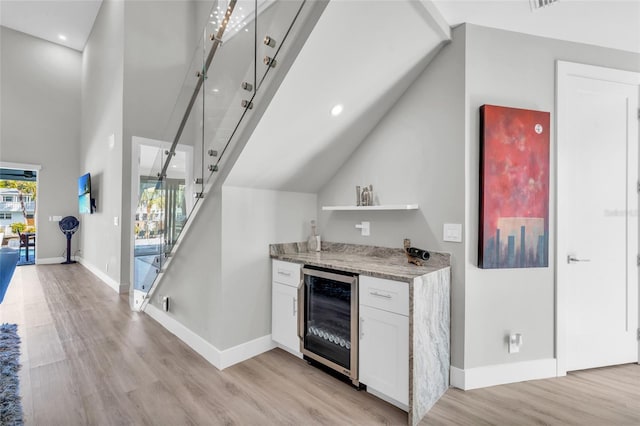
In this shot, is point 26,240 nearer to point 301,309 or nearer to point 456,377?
point 301,309

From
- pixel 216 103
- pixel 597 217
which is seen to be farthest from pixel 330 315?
pixel 597 217

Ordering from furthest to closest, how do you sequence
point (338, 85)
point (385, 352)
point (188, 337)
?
point (188, 337), point (338, 85), point (385, 352)

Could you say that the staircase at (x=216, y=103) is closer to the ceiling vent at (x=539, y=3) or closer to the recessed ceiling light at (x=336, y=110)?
the recessed ceiling light at (x=336, y=110)

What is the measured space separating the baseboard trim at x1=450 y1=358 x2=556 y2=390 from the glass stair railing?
8.22ft

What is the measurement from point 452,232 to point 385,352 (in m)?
1.02

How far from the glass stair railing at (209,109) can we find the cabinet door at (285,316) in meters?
1.15

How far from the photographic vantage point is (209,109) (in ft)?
8.77

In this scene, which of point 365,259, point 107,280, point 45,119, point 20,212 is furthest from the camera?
point 20,212

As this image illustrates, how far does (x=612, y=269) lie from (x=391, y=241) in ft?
6.23

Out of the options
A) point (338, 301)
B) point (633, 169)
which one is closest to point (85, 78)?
point (338, 301)

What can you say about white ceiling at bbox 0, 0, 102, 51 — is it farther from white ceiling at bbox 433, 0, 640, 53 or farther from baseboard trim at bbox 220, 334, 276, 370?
baseboard trim at bbox 220, 334, 276, 370

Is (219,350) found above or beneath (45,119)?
beneath

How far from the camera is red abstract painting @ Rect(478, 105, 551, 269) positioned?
2.26 metres

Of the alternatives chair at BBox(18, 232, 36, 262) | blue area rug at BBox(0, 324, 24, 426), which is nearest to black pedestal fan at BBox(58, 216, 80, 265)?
chair at BBox(18, 232, 36, 262)
